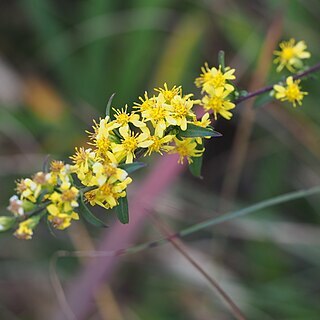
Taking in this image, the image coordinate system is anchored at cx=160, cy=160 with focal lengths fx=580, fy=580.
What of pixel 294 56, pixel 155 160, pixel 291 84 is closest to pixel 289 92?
pixel 291 84

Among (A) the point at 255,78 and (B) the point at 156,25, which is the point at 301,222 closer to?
(A) the point at 255,78

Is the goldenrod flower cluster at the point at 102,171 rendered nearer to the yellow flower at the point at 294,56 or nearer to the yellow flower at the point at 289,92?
the yellow flower at the point at 289,92

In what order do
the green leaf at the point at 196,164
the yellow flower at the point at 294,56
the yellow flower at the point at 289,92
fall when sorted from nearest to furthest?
the green leaf at the point at 196,164 < the yellow flower at the point at 289,92 < the yellow flower at the point at 294,56

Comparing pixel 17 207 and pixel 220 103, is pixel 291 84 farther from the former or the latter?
pixel 17 207

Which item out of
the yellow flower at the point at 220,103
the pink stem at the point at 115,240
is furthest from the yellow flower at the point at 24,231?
the pink stem at the point at 115,240

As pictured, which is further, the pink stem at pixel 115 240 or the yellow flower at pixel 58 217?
the pink stem at pixel 115 240

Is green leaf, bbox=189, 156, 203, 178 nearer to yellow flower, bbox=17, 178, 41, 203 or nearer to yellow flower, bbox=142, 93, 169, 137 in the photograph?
yellow flower, bbox=142, 93, 169, 137
